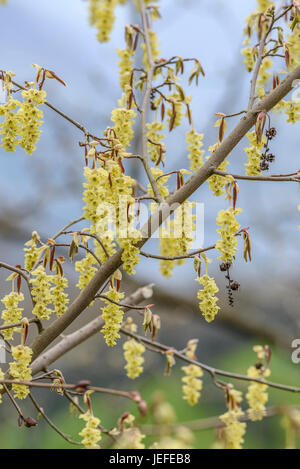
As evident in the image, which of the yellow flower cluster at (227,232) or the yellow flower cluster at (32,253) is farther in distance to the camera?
the yellow flower cluster at (32,253)

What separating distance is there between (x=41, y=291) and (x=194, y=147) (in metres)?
0.44

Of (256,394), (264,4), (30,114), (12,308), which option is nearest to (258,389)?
(256,394)

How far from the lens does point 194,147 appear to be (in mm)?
1170

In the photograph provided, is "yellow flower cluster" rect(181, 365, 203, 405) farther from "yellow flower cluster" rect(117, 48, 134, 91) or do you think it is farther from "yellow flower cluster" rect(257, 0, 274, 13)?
"yellow flower cluster" rect(257, 0, 274, 13)

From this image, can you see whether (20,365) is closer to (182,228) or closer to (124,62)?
(182,228)

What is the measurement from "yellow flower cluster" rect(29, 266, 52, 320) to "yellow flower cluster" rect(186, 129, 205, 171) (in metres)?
0.39

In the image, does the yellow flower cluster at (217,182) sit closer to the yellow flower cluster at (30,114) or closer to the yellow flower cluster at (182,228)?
the yellow flower cluster at (182,228)

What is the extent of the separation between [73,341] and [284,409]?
683mm

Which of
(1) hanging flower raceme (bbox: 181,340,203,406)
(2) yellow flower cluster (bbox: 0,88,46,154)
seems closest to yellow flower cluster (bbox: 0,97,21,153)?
(2) yellow flower cluster (bbox: 0,88,46,154)

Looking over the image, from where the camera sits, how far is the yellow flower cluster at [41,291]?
1.06 meters

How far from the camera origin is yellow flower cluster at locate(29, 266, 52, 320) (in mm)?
1056

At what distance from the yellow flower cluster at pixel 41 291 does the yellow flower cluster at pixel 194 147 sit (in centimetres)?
39

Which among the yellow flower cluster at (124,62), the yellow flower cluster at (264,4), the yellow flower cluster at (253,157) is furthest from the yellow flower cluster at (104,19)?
the yellow flower cluster at (253,157)
